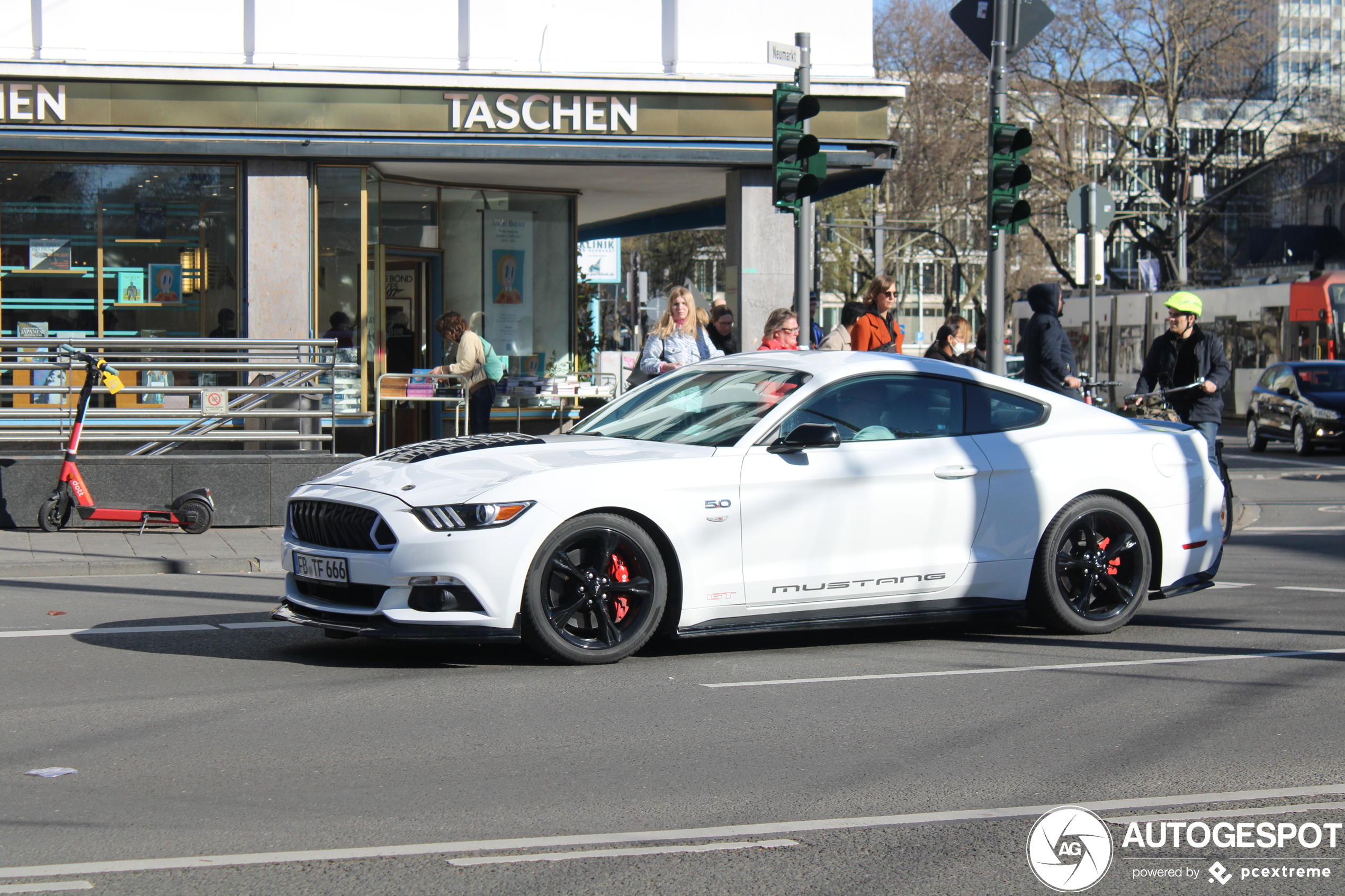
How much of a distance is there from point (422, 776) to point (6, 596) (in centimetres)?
534

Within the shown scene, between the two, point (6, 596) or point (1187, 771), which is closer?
point (1187, 771)

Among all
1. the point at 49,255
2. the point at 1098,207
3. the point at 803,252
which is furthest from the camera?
the point at 1098,207

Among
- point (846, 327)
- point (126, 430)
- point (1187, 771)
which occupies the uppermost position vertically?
point (846, 327)

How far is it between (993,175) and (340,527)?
28.5 feet

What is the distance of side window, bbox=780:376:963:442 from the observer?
740cm

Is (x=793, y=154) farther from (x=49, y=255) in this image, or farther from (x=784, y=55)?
(x=49, y=255)

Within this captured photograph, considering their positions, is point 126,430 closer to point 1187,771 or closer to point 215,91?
point 215,91

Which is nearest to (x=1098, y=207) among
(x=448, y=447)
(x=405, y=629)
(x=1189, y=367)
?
(x=1189, y=367)

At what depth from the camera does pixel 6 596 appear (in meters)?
9.16

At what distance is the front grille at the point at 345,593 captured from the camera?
21.4ft

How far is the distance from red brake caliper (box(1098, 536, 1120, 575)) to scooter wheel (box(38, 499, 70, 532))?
8.26 meters

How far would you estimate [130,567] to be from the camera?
1059 centimetres

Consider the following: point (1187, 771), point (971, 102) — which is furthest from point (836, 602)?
point (971, 102)

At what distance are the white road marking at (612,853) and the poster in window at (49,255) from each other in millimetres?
13780
